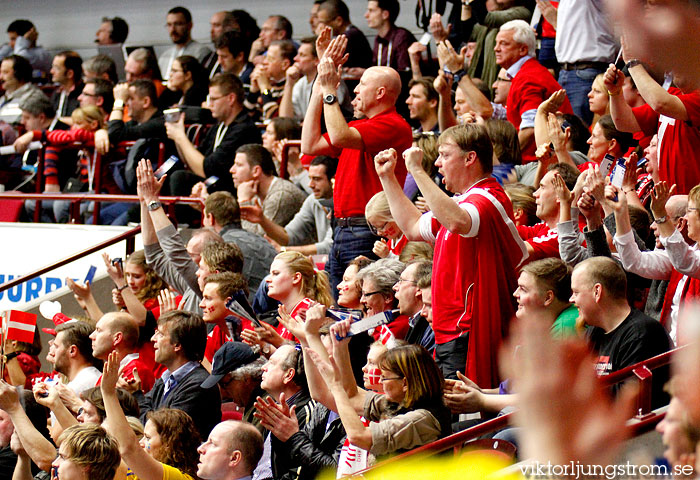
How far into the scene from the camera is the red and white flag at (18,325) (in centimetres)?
671

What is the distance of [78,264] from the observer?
8.95m

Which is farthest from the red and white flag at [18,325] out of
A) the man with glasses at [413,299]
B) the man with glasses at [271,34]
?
the man with glasses at [271,34]

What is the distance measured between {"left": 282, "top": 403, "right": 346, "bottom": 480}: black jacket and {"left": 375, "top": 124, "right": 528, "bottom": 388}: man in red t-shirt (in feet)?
1.82

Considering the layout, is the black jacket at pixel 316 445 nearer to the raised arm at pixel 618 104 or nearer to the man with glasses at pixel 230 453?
the man with glasses at pixel 230 453

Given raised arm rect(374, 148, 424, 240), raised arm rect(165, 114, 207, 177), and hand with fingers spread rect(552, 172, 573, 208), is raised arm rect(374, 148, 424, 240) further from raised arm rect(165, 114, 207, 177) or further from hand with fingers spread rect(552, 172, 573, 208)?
raised arm rect(165, 114, 207, 177)

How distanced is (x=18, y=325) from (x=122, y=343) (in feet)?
3.17

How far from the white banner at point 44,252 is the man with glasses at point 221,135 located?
882 millimetres

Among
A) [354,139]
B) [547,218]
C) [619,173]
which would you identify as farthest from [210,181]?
[619,173]

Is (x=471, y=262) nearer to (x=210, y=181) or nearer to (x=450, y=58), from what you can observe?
(x=450, y=58)

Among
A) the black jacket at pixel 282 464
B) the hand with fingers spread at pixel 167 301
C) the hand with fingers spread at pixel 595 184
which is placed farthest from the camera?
the hand with fingers spread at pixel 167 301

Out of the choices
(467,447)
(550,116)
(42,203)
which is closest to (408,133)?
(550,116)

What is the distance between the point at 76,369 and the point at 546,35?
17.4ft

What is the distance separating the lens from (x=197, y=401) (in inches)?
205

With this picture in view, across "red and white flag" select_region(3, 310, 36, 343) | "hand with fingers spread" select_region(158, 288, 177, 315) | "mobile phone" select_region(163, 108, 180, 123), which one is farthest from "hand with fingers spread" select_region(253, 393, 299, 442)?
"mobile phone" select_region(163, 108, 180, 123)
